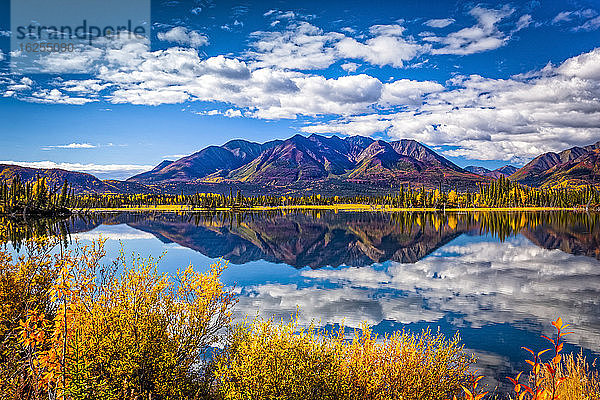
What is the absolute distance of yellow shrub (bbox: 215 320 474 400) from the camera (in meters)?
18.5

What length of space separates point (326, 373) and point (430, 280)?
48.6 m

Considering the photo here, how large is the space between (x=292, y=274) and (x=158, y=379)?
5068cm

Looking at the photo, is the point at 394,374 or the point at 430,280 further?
the point at 430,280

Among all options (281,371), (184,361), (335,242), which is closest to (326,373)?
(281,371)

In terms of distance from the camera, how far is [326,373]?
19.4 m

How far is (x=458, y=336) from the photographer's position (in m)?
35.4

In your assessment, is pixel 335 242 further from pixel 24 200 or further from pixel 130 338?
pixel 24 200

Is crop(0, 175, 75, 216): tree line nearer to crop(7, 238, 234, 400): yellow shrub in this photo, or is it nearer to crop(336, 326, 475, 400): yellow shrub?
crop(7, 238, 234, 400): yellow shrub

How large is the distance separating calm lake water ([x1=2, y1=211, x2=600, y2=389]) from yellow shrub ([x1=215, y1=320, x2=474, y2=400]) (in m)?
9.63

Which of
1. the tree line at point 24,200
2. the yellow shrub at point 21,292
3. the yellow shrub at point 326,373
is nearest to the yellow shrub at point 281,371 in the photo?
the yellow shrub at point 326,373

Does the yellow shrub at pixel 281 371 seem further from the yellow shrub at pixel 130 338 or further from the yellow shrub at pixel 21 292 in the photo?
the yellow shrub at pixel 21 292

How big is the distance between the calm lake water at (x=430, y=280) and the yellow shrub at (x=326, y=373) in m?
9.63

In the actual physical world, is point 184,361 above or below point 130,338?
below

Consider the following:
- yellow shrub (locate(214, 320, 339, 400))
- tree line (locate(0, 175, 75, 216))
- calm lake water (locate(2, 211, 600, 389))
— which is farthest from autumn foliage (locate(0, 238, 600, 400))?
tree line (locate(0, 175, 75, 216))
